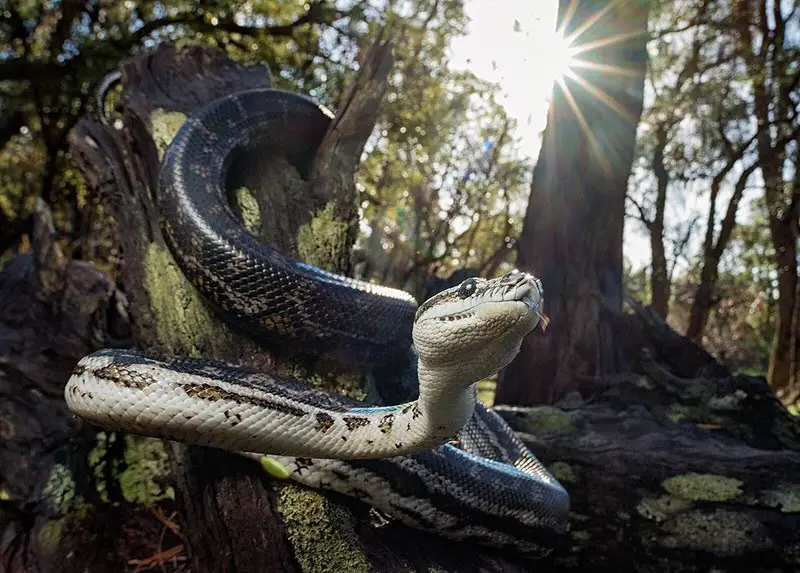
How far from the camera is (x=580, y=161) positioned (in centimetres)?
645

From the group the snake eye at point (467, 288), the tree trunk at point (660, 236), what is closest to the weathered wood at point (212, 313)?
the snake eye at point (467, 288)

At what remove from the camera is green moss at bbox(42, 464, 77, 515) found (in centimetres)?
360

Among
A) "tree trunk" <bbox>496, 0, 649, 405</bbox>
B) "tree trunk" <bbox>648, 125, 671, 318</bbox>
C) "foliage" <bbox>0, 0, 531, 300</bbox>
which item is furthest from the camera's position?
"tree trunk" <bbox>648, 125, 671, 318</bbox>

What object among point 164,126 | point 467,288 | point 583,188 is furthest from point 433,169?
point 467,288

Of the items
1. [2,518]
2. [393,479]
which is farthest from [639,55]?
[2,518]

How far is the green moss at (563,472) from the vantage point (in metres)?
3.80

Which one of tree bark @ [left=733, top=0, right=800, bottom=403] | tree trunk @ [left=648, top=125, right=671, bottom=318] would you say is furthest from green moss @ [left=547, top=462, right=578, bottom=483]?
tree trunk @ [left=648, top=125, right=671, bottom=318]

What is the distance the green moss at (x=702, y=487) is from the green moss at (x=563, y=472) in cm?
56

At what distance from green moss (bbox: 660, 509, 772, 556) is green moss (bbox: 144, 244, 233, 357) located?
2.92m

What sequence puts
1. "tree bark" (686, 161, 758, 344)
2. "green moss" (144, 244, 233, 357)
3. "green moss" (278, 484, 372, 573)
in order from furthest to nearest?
"tree bark" (686, 161, 758, 344)
"green moss" (144, 244, 233, 357)
"green moss" (278, 484, 372, 573)

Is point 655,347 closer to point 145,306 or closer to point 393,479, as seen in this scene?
point 393,479

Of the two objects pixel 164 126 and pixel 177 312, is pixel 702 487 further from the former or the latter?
pixel 164 126

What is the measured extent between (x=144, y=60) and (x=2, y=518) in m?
3.81

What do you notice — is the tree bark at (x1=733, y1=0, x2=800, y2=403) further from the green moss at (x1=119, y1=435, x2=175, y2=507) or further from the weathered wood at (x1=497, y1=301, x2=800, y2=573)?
the green moss at (x1=119, y1=435, x2=175, y2=507)
